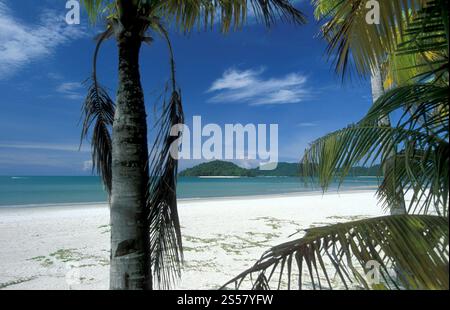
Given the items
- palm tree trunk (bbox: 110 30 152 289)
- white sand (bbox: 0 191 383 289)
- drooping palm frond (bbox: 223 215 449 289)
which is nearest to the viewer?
drooping palm frond (bbox: 223 215 449 289)

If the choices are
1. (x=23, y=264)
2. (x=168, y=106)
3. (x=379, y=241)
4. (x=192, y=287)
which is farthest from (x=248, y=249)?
(x=379, y=241)

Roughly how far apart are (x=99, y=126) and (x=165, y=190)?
1.64 m

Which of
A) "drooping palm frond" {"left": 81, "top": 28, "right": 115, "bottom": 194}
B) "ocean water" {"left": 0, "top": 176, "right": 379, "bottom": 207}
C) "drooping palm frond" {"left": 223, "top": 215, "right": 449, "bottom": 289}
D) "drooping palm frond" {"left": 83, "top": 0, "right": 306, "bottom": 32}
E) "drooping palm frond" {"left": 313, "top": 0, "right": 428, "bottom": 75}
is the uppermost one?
"drooping palm frond" {"left": 83, "top": 0, "right": 306, "bottom": 32}

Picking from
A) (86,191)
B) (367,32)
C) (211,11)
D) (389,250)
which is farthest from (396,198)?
Answer: (86,191)

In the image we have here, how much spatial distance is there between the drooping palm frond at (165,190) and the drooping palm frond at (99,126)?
1.21 metres

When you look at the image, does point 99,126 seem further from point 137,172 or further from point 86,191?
point 86,191

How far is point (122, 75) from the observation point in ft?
7.75

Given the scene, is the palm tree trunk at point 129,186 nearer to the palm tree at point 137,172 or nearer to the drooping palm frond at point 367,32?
the palm tree at point 137,172

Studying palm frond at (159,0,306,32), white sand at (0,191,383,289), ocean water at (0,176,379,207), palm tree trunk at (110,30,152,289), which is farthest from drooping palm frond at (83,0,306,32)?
ocean water at (0,176,379,207)

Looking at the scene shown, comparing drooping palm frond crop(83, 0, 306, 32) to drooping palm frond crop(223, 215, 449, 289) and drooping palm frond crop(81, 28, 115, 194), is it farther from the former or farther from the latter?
drooping palm frond crop(223, 215, 449, 289)

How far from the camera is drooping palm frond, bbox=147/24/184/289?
235 centimetres

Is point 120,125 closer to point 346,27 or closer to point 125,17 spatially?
point 125,17

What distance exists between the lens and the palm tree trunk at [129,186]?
86.4 inches

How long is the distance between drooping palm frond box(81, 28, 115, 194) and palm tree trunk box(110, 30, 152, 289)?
4.09ft
